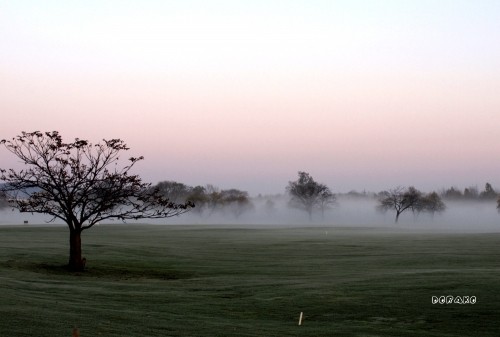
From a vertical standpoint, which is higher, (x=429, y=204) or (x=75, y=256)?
(x=429, y=204)

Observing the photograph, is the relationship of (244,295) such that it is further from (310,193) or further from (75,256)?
(310,193)

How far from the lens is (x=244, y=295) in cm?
3033

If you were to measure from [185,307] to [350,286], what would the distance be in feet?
28.1

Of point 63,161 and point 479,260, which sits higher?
point 63,161

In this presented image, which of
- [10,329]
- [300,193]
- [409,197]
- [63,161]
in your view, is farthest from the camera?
[300,193]

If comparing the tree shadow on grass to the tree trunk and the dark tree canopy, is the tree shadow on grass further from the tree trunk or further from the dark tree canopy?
the dark tree canopy

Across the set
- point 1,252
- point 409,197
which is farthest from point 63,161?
point 409,197

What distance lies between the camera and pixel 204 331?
2094cm

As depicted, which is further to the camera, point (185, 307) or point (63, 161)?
point (63, 161)

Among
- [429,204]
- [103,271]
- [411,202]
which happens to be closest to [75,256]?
[103,271]

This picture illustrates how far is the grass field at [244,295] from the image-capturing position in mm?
21656

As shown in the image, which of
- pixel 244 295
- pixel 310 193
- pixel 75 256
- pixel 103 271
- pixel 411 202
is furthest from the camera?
pixel 310 193

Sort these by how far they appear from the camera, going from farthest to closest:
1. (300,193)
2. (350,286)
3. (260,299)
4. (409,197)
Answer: (300,193) → (409,197) → (350,286) → (260,299)

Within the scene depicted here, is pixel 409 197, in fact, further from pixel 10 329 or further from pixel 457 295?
pixel 10 329
